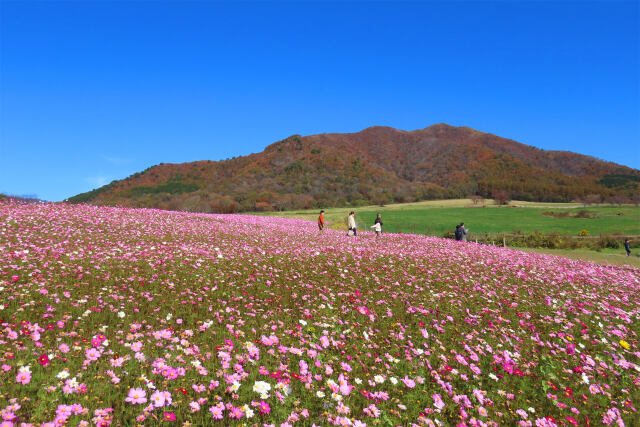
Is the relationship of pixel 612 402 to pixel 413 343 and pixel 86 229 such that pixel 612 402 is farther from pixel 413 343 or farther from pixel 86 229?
pixel 86 229

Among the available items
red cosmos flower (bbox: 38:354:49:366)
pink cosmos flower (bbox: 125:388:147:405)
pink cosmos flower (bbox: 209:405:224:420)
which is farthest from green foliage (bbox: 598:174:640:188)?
red cosmos flower (bbox: 38:354:49:366)

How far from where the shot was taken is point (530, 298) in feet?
34.3

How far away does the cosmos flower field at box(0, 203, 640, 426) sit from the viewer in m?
3.91

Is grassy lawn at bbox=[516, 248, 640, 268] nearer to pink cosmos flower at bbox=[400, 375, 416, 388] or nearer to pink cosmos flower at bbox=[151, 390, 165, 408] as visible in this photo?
pink cosmos flower at bbox=[400, 375, 416, 388]

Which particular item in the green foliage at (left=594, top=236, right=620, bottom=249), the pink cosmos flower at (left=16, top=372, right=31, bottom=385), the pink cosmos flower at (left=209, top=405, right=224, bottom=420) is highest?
the pink cosmos flower at (left=16, top=372, right=31, bottom=385)

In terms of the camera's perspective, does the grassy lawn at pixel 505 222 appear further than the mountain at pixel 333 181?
No

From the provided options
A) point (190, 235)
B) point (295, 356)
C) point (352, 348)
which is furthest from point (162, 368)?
point (190, 235)

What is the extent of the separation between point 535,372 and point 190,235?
14240mm

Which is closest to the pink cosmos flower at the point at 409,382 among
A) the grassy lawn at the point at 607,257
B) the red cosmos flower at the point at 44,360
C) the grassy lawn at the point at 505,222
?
the red cosmos flower at the point at 44,360

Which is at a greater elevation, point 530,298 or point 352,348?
point 352,348

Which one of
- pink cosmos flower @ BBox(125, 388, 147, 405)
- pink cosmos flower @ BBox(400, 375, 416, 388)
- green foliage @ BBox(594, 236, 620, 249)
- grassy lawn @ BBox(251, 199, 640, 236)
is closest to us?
pink cosmos flower @ BBox(125, 388, 147, 405)

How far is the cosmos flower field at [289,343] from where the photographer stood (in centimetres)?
391

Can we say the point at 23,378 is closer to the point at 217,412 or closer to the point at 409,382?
the point at 217,412

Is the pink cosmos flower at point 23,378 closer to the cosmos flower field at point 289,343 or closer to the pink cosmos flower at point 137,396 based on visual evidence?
the cosmos flower field at point 289,343
